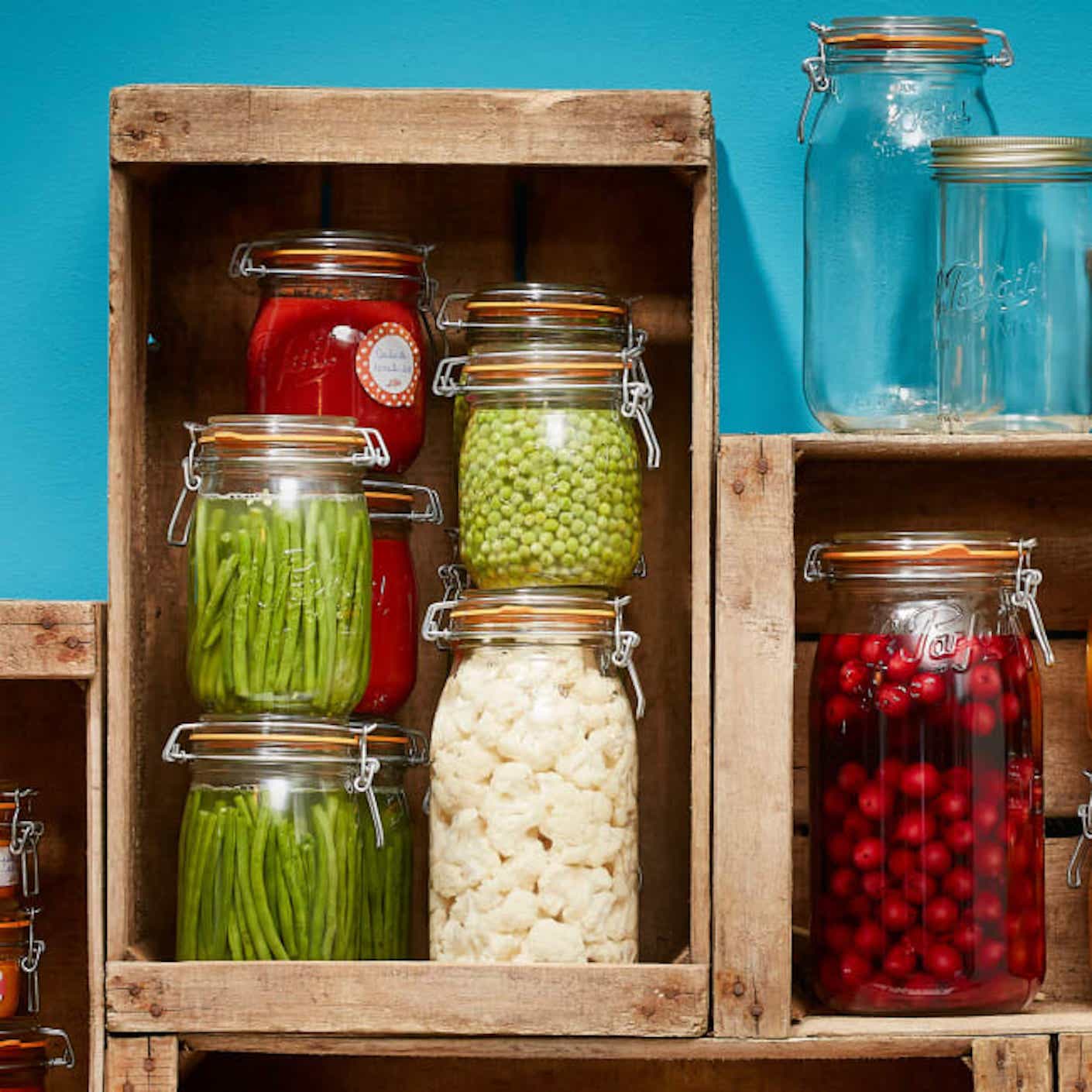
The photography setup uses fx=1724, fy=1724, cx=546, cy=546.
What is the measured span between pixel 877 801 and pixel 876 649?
Answer: 105 mm

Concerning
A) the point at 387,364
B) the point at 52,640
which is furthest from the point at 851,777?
the point at 52,640

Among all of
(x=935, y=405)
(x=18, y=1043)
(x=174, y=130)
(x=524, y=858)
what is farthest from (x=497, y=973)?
(x=174, y=130)

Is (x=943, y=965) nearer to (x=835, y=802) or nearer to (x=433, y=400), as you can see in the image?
(x=835, y=802)

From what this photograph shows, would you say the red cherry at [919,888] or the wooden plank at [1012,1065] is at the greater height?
the red cherry at [919,888]

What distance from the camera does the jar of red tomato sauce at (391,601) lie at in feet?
4.24

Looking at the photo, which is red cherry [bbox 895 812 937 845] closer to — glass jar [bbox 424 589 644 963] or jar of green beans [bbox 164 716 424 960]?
glass jar [bbox 424 589 644 963]

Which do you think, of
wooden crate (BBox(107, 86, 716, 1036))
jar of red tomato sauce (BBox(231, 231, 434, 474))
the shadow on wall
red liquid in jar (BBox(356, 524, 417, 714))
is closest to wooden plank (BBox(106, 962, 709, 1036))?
wooden crate (BBox(107, 86, 716, 1036))

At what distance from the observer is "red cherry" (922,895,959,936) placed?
1.18m

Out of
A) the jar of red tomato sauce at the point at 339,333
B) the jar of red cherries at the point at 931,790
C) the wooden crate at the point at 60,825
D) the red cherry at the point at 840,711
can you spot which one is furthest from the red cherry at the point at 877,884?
the wooden crate at the point at 60,825

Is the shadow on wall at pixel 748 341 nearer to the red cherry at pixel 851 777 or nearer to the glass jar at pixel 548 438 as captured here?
the glass jar at pixel 548 438

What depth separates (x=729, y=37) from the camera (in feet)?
4.76

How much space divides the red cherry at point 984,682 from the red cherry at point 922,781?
0.06 meters

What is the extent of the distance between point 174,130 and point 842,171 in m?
0.49

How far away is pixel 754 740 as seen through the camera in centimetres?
117
